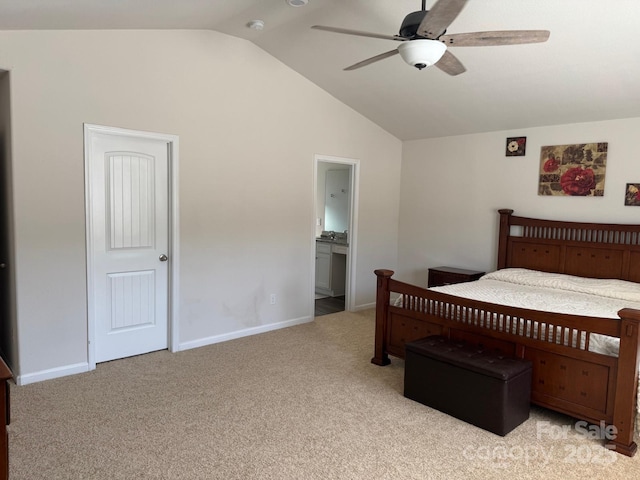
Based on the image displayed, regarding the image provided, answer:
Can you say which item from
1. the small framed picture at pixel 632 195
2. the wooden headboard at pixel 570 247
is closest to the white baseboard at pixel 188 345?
the wooden headboard at pixel 570 247

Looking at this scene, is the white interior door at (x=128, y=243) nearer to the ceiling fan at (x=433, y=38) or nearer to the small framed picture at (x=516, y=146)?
the ceiling fan at (x=433, y=38)

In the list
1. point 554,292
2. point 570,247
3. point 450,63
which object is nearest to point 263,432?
point 450,63

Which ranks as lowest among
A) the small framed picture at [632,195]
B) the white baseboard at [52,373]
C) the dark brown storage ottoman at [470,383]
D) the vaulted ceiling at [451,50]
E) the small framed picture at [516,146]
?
the white baseboard at [52,373]

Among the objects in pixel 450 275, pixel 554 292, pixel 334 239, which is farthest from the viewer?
pixel 334 239

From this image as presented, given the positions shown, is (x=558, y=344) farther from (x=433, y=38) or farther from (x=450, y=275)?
(x=450, y=275)

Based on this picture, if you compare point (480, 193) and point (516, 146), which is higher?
point (516, 146)

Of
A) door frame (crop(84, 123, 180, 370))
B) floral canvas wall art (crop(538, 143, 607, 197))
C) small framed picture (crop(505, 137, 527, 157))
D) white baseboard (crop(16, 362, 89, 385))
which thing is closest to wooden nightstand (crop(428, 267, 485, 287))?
floral canvas wall art (crop(538, 143, 607, 197))

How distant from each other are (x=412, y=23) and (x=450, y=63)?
537 millimetres

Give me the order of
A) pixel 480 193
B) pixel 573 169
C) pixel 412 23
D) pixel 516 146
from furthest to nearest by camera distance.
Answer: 1. pixel 480 193
2. pixel 516 146
3. pixel 573 169
4. pixel 412 23

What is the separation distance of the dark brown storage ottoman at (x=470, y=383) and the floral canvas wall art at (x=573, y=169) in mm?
2378

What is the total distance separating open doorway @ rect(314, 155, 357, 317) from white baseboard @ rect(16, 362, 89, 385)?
2.82m

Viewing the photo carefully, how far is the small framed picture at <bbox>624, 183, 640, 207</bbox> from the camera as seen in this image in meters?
4.08

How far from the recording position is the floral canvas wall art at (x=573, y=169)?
430 centimetres

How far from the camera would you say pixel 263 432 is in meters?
2.73
